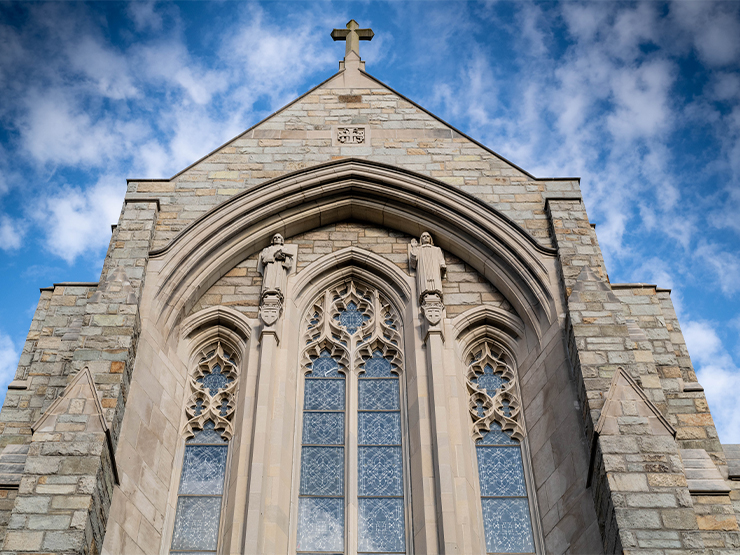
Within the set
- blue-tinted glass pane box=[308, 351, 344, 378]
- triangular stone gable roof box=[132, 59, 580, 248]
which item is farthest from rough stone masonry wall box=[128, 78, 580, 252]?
blue-tinted glass pane box=[308, 351, 344, 378]

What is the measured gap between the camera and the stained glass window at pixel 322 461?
384 inches

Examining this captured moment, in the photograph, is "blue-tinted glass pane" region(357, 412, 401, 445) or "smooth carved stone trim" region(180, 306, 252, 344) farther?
"smooth carved stone trim" region(180, 306, 252, 344)

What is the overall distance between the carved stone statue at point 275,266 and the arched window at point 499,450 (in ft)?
8.64

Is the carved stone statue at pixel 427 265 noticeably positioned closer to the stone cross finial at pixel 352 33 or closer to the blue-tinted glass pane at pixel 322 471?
the blue-tinted glass pane at pixel 322 471

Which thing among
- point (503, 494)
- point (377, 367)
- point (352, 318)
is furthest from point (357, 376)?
point (503, 494)

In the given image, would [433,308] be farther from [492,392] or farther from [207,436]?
[207,436]

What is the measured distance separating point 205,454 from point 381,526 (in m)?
2.24

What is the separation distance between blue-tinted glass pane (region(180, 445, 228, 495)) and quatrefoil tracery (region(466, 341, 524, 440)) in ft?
9.70

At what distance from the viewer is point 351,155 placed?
13211mm

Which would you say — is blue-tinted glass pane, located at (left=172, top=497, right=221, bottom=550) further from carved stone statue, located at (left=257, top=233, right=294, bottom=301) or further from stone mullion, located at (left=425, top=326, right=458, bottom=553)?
carved stone statue, located at (left=257, top=233, right=294, bottom=301)

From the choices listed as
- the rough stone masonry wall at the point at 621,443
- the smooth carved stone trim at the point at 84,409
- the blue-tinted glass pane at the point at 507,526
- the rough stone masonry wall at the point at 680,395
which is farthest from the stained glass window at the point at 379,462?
the rough stone masonry wall at the point at 680,395

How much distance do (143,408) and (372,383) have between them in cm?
276

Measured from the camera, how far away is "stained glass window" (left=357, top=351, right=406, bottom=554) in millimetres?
9734

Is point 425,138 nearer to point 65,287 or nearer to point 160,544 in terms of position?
point 65,287
